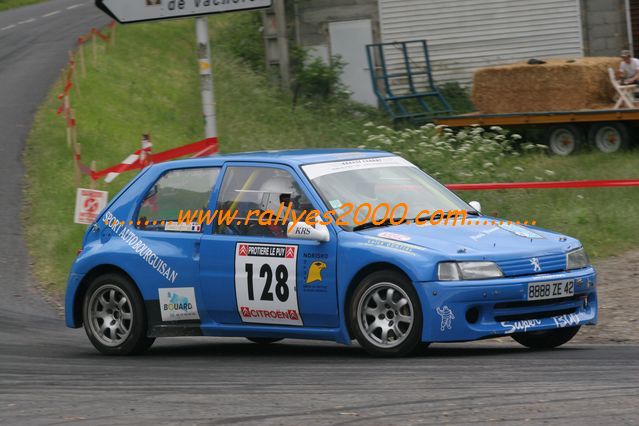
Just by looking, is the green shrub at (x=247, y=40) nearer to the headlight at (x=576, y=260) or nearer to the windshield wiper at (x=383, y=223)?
the windshield wiper at (x=383, y=223)

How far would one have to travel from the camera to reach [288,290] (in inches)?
365

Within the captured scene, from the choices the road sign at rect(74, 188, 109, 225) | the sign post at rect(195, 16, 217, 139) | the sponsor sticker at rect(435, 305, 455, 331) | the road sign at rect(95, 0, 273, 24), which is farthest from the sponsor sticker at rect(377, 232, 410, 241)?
the road sign at rect(74, 188, 109, 225)

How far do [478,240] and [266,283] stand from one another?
1.64 meters

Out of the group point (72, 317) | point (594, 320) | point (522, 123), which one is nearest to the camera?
point (594, 320)

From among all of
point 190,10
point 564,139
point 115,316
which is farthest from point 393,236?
point 564,139

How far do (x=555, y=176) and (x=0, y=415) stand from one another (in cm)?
1401

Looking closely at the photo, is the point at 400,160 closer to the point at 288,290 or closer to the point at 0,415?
the point at 288,290

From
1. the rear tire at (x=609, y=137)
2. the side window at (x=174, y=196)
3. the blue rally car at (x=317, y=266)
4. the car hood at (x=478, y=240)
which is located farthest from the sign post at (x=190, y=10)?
the rear tire at (x=609, y=137)

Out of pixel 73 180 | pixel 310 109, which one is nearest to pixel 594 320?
pixel 73 180

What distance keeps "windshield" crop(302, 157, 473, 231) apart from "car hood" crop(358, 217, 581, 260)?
0.93 ft

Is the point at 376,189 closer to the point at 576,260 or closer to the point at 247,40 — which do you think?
the point at 576,260

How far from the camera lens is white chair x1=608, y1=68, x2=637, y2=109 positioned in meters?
24.0

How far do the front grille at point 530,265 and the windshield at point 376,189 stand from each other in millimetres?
1041

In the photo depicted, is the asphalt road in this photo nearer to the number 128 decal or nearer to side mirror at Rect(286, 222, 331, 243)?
the number 128 decal
